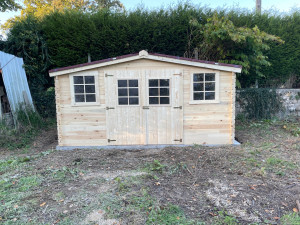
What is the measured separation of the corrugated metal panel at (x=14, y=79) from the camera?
6246mm

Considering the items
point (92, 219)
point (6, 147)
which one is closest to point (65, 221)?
point (92, 219)

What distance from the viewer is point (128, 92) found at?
5.21 meters

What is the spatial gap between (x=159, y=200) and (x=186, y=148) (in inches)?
92.3

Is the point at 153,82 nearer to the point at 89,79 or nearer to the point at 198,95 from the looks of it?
the point at 198,95

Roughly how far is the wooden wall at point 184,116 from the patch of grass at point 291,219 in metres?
2.92

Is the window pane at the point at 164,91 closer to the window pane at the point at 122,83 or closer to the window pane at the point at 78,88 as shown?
the window pane at the point at 122,83

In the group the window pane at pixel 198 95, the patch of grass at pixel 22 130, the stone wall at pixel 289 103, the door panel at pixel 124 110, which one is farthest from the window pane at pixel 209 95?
the patch of grass at pixel 22 130

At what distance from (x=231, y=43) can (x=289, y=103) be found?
3428 millimetres

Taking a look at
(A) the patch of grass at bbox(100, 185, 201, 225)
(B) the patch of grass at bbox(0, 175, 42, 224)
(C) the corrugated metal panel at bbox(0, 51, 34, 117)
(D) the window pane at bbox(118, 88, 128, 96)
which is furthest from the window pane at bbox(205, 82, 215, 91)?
(C) the corrugated metal panel at bbox(0, 51, 34, 117)

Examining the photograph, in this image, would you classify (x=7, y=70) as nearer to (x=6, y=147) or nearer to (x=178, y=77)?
(x=6, y=147)

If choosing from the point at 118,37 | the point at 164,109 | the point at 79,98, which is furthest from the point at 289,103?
the point at 79,98

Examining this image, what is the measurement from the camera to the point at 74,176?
362 cm

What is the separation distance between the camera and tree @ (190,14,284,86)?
258 inches

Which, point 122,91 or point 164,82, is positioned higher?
point 164,82
